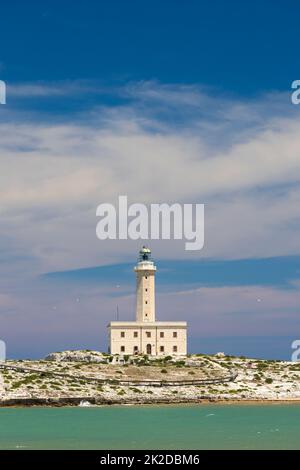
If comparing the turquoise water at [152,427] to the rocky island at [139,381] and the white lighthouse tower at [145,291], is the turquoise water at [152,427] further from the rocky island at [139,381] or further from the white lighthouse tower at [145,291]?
the white lighthouse tower at [145,291]

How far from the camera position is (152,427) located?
2197 inches

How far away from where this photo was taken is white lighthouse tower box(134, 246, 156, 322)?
102 metres

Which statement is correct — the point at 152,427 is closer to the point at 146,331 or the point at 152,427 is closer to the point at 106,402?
the point at 106,402

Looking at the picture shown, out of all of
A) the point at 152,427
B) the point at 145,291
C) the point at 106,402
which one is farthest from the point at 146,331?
the point at 152,427

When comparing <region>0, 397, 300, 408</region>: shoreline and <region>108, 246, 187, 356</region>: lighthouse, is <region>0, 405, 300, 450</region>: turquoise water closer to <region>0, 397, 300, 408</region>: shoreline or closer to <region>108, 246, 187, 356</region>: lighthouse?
<region>0, 397, 300, 408</region>: shoreline

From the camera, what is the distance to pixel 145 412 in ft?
236

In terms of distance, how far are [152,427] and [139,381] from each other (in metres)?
30.5

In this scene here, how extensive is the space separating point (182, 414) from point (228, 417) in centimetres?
491

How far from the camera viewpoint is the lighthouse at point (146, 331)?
100 metres

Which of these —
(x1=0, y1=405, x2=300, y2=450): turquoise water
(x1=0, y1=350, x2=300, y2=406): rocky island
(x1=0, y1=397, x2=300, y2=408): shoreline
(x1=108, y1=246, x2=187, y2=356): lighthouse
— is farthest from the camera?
(x1=108, y1=246, x2=187, y2=356): lighthouse

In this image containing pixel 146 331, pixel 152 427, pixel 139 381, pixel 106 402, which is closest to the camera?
pixel 152 427

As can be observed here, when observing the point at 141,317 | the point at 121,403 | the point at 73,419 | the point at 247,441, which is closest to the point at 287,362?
the point at 141,317

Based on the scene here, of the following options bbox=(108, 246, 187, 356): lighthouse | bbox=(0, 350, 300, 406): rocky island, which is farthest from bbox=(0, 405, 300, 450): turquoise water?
bbox=(108, 246, 187, 356): lighthouse

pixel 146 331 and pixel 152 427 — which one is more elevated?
pixel 146 331
